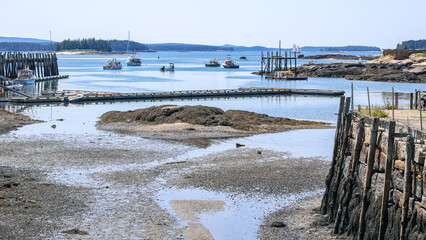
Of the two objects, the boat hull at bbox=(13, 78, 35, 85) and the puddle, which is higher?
the boat hull at bbox=(13, 78, 35, 85)

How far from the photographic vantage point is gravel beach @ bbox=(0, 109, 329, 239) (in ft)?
70.9

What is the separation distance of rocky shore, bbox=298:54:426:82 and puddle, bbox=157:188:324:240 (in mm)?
96001

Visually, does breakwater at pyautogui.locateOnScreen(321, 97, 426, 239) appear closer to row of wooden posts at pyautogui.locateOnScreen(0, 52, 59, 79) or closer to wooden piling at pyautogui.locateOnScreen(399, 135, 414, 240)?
wooden piling at pyautogui.locateOnScreen(399, 135, 414, 240)

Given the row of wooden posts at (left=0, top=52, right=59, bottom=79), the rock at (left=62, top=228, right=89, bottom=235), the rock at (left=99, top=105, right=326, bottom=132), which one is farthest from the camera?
the row of wooden posts at (left=0, top=52, right=59, bottom=79)

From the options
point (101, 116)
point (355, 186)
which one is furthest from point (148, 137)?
point (355, 186)

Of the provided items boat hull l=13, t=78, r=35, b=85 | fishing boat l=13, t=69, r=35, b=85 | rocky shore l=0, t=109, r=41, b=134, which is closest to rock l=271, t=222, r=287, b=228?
rocky shore l=0, t=109, r=41, b=134

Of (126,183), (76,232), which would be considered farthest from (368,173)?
(126,183)

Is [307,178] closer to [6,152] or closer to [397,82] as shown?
[6,152]

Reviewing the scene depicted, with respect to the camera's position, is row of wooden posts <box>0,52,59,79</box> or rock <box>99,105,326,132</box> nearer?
rock <box>99,105,326,132</box>

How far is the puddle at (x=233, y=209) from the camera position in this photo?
863 inches

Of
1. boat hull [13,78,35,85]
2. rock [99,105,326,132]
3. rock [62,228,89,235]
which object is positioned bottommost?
rock [62,228,89,235]

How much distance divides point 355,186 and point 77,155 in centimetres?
2011

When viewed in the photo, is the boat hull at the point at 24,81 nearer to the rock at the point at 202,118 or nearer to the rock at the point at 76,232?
the rock at the point at 202,118

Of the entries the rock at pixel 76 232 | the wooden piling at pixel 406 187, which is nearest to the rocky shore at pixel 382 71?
the wooden piling at pixel 406 187
